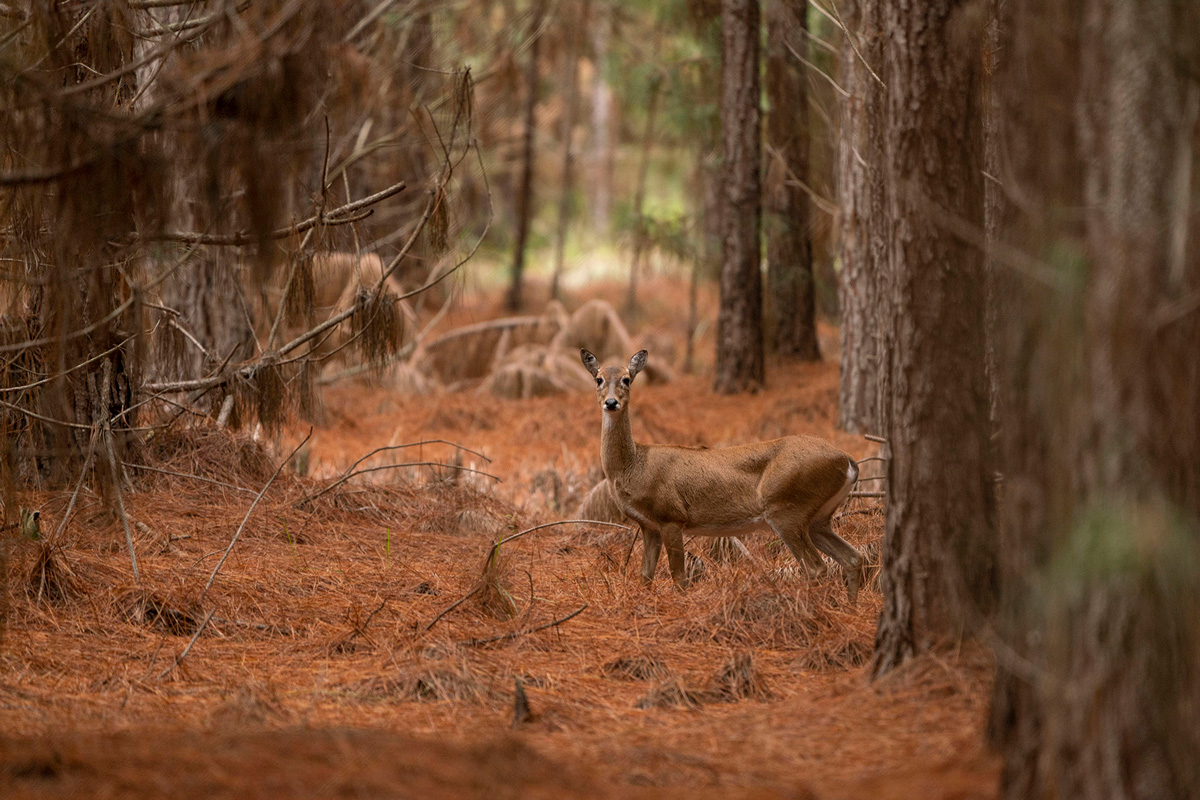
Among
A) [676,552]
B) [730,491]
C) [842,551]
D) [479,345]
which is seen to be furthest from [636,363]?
[479,345]

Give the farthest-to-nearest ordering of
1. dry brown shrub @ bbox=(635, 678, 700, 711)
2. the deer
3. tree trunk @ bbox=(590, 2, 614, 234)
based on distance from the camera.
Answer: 1. tree trunk @ bbox=(590, 2, 614, 234)
2. the deer
3. dry brown shrub @ bbox=(635, 678, 700, 711)

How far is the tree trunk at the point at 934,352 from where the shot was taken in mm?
4574

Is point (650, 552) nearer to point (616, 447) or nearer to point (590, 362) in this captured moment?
point (616, 447)

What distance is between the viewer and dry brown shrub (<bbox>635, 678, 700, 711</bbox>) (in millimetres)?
4777

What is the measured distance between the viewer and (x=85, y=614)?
232 inches

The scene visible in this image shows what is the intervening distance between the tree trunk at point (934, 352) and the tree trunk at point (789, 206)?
1014 centimetres

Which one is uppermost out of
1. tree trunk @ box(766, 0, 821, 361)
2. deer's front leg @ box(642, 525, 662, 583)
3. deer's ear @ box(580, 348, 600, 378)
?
tree trunk @ box(766, 0, 821, 361)

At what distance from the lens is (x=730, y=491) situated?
704 cm

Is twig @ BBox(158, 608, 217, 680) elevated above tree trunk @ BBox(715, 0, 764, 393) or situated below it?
below

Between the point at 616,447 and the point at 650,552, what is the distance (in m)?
0.68

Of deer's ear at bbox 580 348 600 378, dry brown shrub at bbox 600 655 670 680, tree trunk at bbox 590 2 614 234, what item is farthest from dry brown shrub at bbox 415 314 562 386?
tree trunk at bbox 590 2 614 234

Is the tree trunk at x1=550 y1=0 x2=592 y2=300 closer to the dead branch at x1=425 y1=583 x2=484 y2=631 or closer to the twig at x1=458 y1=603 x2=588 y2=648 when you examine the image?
the dead branch at x1=425 y1=583 x2=484 y2=631

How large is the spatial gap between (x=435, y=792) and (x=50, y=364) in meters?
3.84

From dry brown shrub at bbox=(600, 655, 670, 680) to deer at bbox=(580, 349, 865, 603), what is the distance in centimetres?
152
